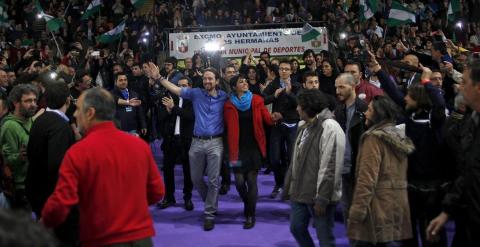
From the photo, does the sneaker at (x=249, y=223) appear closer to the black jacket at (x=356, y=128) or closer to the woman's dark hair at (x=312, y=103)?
the black jacket at (x=356, y=128)

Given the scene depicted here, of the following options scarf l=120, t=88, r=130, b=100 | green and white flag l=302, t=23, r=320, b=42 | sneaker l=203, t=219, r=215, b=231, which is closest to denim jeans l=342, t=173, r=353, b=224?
sneaker l=203, t=219, r=215, b=231

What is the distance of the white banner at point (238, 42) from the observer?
13.8 m

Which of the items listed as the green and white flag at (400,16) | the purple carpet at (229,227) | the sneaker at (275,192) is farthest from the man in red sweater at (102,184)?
the green and white flag at (400,16)

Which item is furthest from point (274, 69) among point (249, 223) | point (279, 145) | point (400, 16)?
point (400, 16)

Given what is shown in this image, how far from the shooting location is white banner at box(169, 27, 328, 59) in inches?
544

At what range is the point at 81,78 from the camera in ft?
25.3

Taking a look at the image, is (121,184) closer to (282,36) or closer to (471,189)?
(471,189)

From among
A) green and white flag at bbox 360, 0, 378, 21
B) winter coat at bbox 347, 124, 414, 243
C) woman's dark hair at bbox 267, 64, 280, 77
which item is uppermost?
green and white flag at bbox 360, 0, 378, 21

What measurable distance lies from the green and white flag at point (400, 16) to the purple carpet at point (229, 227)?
17.3 feet

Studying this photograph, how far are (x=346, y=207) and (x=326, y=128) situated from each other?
995mm

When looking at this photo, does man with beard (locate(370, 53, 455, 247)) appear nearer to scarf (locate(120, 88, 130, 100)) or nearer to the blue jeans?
the blue jeans

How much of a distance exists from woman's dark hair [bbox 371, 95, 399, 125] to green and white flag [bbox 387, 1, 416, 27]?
7.70m

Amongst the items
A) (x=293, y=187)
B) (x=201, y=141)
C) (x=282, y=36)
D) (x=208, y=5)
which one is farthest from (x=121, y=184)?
(x=208, y=5)

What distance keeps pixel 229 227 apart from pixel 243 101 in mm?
1578
